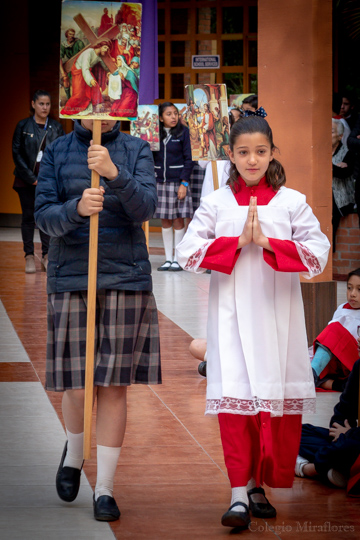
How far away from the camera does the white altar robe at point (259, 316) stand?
378 centimetres

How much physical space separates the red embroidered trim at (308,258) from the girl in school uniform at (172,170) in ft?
26.2

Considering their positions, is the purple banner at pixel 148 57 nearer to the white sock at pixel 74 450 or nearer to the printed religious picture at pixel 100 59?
the printed religious picture at pixel 100 59

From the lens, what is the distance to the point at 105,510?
148 inches

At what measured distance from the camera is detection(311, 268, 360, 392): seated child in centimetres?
579

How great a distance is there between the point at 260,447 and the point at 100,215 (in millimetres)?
1123

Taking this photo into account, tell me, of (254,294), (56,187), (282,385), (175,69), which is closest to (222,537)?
(282,385)

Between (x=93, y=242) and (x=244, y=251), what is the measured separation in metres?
0.63

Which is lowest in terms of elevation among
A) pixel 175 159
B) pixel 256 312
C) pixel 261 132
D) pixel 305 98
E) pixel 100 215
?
pixel 256 312

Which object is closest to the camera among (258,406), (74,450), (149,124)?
(258,406)

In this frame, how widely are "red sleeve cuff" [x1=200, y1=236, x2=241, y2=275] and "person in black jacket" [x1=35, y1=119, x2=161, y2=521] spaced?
277 mm

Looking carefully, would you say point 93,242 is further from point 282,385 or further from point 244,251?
point 282,385

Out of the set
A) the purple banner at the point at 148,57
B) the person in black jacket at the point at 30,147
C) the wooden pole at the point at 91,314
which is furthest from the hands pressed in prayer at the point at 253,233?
the person in black jacket at the point at 30,147

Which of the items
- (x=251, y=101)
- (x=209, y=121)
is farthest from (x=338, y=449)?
(x=251, y=101)

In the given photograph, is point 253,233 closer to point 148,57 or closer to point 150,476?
point 150,476
